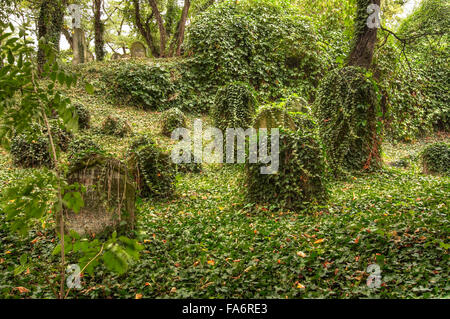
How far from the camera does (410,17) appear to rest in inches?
566

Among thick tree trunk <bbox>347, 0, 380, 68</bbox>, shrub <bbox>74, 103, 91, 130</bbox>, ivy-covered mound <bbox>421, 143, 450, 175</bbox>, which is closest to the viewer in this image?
thick tree trunk <bbox>347, 0, 380, 68</bbox>

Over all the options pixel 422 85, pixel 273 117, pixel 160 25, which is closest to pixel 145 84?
pixel 160 25

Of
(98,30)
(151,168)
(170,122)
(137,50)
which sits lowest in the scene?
(151,168)

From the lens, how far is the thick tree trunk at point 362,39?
277 inches

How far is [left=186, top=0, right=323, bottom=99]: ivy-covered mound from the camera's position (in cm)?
1290

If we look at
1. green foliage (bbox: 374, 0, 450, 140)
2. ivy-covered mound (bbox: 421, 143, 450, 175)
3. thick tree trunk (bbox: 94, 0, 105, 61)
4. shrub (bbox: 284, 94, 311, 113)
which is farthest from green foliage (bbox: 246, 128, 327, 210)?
thick tree trunk (bbox: 94, 0, 105, 61)

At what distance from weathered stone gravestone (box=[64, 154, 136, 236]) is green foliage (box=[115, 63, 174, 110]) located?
8779 millimetres

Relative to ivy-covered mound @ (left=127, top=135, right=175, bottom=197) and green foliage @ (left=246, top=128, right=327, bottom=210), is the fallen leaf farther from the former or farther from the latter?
green foliage @ (left=246, top=128, right=327, bottom=210)

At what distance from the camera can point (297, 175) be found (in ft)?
16.3

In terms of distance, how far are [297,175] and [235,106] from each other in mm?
4150

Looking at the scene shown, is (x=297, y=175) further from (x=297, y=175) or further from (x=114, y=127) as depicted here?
(x=114, y=127)
